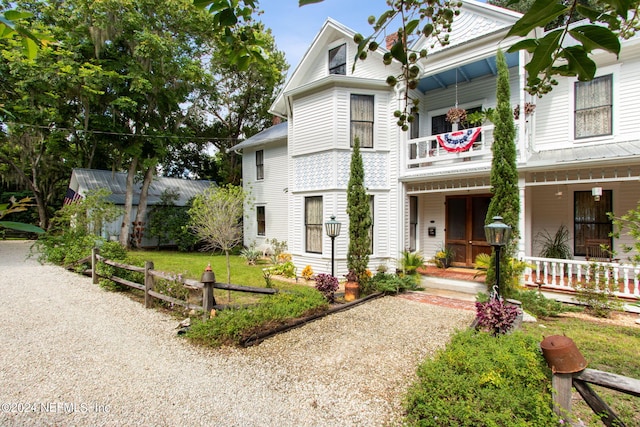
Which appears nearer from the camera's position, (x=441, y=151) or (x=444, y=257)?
(x=441, y=151)

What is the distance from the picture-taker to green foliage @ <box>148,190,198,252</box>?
19203 millimetres

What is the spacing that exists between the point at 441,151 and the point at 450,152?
1.39 meters

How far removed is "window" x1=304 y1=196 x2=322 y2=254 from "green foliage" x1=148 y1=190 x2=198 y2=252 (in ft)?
33.1

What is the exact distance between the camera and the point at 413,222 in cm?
1209

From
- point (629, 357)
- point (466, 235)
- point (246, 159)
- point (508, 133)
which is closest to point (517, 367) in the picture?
point (629, 357)

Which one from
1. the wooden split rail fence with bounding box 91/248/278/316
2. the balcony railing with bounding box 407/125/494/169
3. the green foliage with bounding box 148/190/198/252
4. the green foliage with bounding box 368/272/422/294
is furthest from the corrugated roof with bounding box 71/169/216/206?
the green foliage with bounding box 368/272/422/294

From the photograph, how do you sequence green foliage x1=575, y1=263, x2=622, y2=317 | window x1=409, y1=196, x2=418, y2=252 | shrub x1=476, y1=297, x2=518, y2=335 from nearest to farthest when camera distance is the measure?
shrub x1=476, y1=297, x2=518, y2=335
green foliage x1=575, y1=263, x2=622, y2=317
window x1=409, y1=196, x2=418, y2=252

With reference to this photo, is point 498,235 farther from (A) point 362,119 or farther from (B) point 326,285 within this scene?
(A) point 362,119

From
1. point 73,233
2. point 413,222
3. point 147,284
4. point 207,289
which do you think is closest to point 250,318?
point 207,289

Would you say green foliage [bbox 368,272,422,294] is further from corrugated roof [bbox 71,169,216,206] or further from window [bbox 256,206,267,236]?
corrugated roof [bbox 71,169,216,206]

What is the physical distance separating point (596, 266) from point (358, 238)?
5.68 metres

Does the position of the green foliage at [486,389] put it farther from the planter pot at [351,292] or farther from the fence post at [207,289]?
the planter pot at [351,292]

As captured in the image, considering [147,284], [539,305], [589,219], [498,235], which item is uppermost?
[589,219]

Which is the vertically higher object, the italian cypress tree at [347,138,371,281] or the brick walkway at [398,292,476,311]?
the italian cypress tree at [347,138,371,281]
